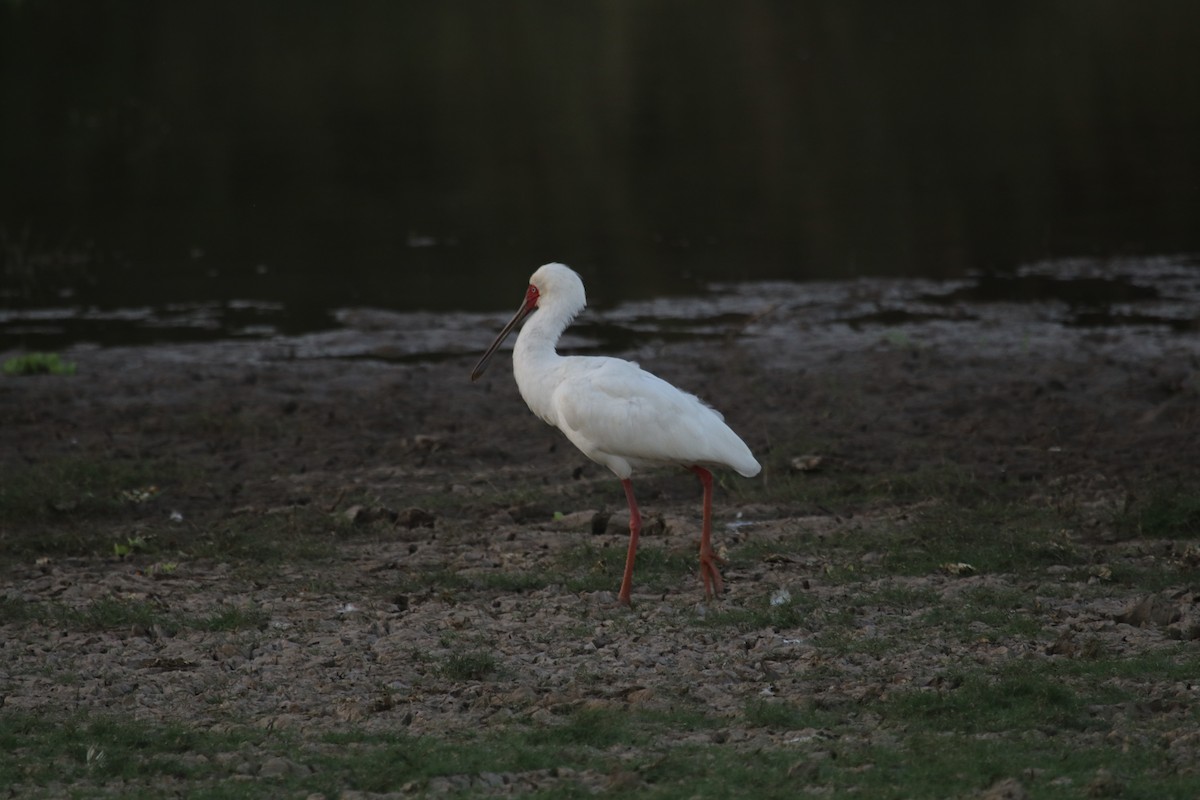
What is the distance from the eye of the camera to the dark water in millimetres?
20812

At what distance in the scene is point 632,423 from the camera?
29.1 feet

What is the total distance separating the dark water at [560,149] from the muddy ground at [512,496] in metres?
3.03

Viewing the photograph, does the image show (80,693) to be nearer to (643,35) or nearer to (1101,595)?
(1101,595)

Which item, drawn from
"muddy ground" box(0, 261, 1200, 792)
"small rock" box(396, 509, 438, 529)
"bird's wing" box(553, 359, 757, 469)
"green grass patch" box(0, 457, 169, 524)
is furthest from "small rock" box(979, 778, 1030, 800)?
A: "green grass patch" box(0, 457, 169, 524)

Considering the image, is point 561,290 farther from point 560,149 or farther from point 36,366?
point 560,149

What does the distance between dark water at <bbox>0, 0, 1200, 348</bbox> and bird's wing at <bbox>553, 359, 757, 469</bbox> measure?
939 cm

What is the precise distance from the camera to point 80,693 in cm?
728

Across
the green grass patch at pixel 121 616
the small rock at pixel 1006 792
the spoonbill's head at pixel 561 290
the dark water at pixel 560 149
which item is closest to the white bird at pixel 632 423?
the spoonbill's head at pixel 561 290

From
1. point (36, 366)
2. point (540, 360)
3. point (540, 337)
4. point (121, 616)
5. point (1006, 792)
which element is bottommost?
point (121, 616)

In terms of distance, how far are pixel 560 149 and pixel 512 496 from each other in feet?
63.2

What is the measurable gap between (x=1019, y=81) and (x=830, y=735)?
30.3 m

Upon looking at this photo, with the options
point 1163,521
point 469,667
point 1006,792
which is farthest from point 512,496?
point 1006,792

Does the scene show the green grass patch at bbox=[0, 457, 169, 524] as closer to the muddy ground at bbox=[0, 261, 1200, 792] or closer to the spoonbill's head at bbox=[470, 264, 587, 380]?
the muddy ground at bbox=[0, 261, 1200, 792]

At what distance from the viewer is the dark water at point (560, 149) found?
20.8 meters
